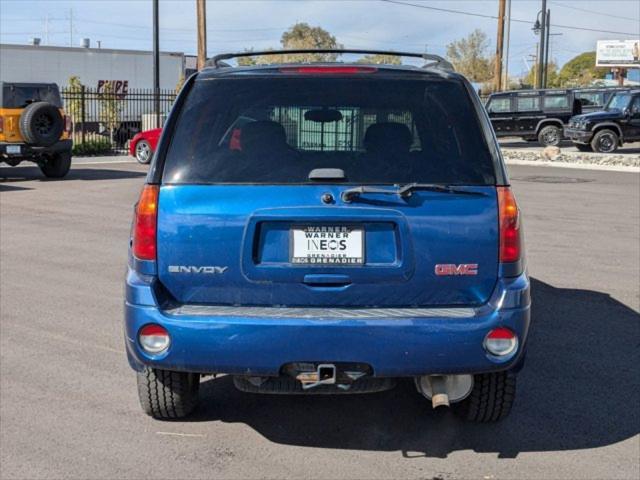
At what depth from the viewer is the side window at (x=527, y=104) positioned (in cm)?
3328

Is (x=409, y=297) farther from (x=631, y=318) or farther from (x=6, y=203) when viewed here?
(x=6, y=203)

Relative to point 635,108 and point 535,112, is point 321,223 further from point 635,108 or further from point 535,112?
point 535,112

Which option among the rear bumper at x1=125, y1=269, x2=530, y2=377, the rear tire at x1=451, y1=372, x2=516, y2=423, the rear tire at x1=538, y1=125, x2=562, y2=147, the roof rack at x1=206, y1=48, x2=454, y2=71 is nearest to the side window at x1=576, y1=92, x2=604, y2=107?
the rear tire at x1=538, y1=125, x2=562, y2=147

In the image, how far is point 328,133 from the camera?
451 cm

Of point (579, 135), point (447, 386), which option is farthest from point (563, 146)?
point (447, 386)

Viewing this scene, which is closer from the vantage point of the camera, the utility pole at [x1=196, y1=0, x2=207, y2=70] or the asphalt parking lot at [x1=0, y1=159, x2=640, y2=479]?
the asphalt parking lot at [x1=0, y1=159, x2=640, y2=479]

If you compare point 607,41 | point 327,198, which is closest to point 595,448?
point 327,198

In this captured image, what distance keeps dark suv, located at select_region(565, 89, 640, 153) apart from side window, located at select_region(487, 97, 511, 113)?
399 centimetres

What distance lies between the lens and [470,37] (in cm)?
8619

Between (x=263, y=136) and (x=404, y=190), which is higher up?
(x=263, y=136)

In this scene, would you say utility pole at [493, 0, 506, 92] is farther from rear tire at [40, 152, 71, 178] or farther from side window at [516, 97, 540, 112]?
rear tire at [40, 152, 71, 178]

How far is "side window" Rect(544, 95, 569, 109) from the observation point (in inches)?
1300

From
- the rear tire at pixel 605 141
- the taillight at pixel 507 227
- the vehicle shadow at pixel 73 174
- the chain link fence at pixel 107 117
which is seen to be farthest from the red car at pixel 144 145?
the taillight at pixel 507 227

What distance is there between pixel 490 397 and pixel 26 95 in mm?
16886
